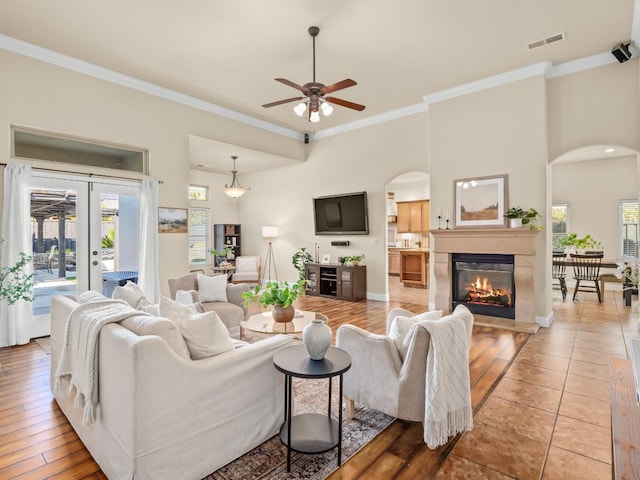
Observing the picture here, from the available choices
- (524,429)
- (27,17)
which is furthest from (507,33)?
(27,17)

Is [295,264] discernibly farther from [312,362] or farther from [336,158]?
[312,362]

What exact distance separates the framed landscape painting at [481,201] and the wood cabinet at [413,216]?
422 centimetres

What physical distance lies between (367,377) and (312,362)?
22.5 inches

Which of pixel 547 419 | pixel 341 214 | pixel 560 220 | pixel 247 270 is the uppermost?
pixel 341 214

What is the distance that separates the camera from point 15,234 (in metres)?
4.16

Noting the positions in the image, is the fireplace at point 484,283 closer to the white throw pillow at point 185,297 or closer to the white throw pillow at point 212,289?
the white throw pillow at point 212,289

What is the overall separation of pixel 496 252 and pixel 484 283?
0.62 m

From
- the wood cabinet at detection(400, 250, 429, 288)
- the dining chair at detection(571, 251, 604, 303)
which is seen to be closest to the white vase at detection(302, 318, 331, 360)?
the dining chair at detection(571, 251, 604, 303)

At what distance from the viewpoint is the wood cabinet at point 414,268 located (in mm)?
9002

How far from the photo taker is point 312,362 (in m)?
2.07

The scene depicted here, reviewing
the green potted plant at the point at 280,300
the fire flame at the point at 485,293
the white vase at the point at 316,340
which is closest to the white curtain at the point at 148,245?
the green potted plant at the point at 280,300

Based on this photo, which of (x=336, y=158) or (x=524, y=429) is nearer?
(x=524, y=429)

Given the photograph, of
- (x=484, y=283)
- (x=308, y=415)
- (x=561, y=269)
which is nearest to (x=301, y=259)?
(x=484, y=283)

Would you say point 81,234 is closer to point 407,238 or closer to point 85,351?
point 85,351
